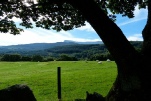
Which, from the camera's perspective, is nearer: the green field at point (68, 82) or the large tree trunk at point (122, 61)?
the large tree trunk at point (122, 61)

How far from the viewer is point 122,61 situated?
13.1 m

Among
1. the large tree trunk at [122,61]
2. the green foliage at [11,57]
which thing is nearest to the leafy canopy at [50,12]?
the large tree trunk at [122,61]

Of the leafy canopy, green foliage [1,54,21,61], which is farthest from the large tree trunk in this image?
green foliage [1,54,21,61]

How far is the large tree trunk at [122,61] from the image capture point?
1267 centimetres

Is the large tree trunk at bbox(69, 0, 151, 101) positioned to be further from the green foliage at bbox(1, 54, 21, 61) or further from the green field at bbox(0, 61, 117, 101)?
the green foliage at bbox(1, 54, 21, 61)


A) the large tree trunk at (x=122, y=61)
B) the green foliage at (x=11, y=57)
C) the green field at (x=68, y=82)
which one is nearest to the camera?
the large tree trunk at (x=122, y=61)

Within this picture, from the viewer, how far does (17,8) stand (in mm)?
16641

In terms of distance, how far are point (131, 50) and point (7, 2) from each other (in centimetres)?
680

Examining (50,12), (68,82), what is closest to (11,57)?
(68,82)

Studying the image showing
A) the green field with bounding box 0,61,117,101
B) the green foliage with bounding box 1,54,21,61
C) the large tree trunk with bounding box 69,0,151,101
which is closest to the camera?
the large tree trunk with bounding box 69,0,151,101

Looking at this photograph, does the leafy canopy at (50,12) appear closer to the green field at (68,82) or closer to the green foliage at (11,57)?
the green field at (68,82)

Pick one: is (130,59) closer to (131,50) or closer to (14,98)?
(131,50)

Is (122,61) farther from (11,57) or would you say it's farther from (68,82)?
(11,57)

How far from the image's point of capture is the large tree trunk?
1267cm
